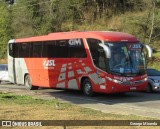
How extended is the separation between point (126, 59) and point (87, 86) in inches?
98.7

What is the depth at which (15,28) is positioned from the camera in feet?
228

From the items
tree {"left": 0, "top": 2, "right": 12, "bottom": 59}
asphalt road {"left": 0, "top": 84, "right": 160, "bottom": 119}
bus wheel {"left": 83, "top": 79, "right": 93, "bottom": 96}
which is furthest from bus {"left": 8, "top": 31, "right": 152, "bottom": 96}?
tree {"left": 0, "top": 2, "right": 12, "bottom": 59}

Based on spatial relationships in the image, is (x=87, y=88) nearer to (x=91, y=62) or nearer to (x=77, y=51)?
(x=91, y=62)

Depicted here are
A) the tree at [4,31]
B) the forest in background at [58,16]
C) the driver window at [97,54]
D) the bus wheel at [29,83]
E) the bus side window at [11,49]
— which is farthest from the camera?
the tree at [4,31]

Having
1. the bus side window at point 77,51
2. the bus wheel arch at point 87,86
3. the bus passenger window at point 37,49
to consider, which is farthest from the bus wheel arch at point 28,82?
the bus wheel arch at point 87,86

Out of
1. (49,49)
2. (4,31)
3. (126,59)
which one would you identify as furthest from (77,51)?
(4,31)

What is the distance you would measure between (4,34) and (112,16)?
17969 millimetres

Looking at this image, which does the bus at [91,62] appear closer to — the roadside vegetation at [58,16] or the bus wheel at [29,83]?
the bus wheel at [29,83]

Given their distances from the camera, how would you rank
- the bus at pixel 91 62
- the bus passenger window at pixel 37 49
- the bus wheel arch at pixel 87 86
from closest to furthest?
the bus at pixel 91 62 < the bus wheel arch at pixel 87 86 < the bus passenger window at pixel 37 49

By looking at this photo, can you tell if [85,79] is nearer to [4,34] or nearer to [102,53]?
[102,53]

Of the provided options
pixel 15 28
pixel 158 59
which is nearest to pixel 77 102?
pixel 158 59

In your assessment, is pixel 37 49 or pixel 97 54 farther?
pixel 37 49

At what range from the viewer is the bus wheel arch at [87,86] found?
21.6 m

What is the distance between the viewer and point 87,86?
2178 centimetres
